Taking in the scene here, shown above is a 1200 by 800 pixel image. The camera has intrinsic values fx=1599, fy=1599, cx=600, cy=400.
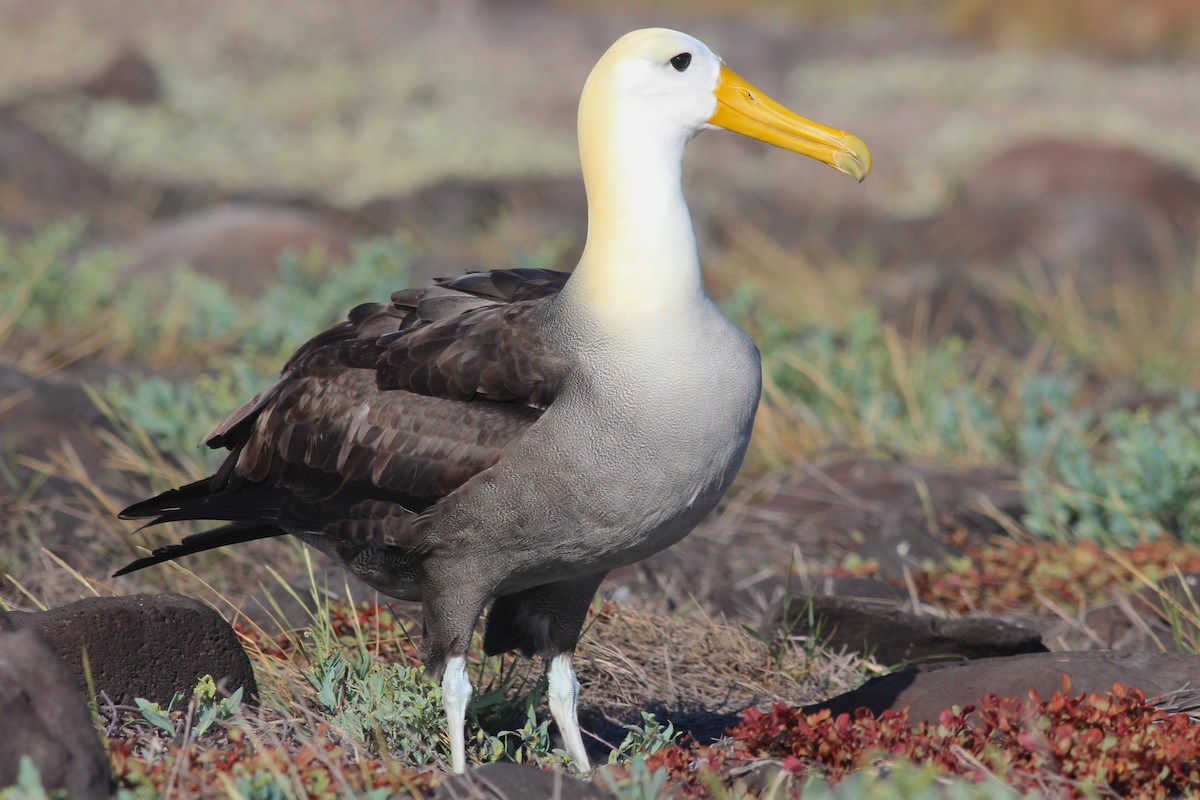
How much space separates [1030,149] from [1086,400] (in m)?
8.06

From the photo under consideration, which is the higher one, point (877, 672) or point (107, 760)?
point (107, 760)

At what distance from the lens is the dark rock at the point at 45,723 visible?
108 inches

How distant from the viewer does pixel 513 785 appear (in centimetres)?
303

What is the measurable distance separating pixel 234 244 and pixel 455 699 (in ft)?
24.2

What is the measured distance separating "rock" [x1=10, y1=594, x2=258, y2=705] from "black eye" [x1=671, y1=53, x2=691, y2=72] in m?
1.67

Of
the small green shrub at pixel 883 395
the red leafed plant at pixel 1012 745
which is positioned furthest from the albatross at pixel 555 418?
the small green shrub at pixel 883 395

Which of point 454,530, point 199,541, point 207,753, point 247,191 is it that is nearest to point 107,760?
point 207,753

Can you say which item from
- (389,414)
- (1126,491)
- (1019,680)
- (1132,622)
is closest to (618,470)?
(389,414)

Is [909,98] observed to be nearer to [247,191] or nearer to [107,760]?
[247,191]

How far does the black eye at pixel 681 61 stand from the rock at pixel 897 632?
161cm

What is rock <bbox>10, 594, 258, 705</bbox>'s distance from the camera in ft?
11.8

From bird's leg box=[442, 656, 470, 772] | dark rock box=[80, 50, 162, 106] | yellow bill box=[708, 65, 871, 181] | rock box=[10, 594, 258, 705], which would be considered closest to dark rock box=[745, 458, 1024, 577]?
yellow bill box=[708, 65, 871, 181]

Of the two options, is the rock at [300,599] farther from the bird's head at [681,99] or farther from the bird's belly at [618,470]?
the bird's head at [681,99]

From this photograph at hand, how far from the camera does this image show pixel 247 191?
1501 centimetres
